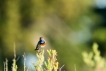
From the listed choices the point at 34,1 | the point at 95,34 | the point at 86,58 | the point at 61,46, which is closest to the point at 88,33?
the point at 95,34

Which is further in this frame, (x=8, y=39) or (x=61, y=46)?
(x=61, y=46)

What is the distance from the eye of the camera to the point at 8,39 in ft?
67.5

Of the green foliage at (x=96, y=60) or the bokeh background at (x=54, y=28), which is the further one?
the bokeh background at (x=54, y=28)

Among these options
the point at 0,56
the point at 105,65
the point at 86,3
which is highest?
the point at 86,3

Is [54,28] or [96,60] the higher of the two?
[54,28]

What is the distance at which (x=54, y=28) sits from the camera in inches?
886

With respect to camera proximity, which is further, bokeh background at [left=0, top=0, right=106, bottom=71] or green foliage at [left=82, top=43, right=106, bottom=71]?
bokeh background at [left=0, top=0, right=106, bottom=71]

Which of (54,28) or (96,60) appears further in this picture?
(54,28)

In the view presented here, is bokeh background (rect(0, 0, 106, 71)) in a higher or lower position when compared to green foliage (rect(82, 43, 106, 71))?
higher

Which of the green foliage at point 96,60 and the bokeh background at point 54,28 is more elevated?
the bokeh background at point 54,28

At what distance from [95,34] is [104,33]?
21.0 inches

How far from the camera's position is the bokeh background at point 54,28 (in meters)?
20.6

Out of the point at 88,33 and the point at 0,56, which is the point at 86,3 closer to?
the point at 88,33

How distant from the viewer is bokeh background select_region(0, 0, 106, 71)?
20.6m
